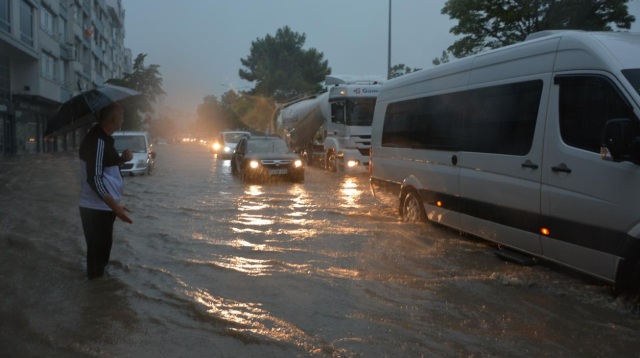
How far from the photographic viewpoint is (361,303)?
537 centimetres

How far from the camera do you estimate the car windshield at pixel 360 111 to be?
21609 millimetres

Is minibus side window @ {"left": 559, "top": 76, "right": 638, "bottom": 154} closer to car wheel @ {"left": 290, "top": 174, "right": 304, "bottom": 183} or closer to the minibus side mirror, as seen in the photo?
the minibus side mirror

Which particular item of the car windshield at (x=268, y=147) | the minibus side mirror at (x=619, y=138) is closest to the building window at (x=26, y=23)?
the car windshield at (x=268, y=147)

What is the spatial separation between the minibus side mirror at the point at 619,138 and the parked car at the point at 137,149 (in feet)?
57.2

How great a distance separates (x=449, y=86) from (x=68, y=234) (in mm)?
6175

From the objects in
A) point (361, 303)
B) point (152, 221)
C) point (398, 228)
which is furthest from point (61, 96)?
point (361, 303)

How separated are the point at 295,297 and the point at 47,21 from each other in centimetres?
4143

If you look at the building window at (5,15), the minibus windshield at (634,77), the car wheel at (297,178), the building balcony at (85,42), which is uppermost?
the building balcony at (85,42)

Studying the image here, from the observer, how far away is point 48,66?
4022cm

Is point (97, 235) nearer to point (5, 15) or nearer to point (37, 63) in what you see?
point (5, 15)

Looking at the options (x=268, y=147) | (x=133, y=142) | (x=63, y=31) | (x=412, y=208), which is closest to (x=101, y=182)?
(x=412, y=208)

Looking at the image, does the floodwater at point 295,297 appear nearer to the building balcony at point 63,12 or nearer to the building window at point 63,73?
the building window at point 63,73

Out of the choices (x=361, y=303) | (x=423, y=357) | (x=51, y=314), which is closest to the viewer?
(x=423, y=357)

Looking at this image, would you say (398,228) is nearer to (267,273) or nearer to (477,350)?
(267,273)
